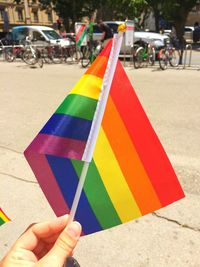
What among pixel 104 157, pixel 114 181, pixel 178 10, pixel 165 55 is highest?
pixel 178 10

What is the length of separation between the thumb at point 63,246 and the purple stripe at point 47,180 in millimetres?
239

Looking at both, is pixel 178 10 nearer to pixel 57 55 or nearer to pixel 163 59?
pixel 57 55

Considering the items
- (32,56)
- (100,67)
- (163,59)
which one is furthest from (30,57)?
(100,67)

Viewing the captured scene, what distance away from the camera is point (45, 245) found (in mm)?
1384

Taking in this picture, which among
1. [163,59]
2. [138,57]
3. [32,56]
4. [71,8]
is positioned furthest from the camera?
[71,8]

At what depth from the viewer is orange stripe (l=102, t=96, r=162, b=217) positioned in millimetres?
1383

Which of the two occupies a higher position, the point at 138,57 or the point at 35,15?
the point at 35,15

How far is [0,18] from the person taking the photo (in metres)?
51.4

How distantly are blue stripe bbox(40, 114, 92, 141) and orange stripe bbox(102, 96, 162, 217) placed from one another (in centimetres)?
10

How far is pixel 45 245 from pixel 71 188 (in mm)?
262

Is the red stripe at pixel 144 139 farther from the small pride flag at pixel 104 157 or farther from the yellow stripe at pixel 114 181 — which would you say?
the yellow stripe at pixel 114 181

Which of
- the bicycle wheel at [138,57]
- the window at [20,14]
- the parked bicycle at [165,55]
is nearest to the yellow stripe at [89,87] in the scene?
the parked bicycle at [165,55]

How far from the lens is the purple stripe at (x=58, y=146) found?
52.7 inches

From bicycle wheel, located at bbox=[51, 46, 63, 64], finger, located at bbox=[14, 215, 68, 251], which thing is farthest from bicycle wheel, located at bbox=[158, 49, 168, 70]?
finger, located at bbox=[14, 215, 68, 251]
